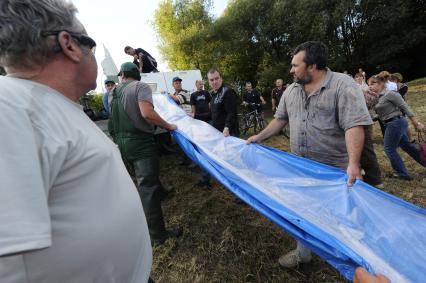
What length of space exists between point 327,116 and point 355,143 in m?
0.32

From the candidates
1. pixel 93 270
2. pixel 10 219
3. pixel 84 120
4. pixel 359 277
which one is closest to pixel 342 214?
pixel 359 277

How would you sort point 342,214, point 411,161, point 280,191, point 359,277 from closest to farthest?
point 359,277
point 342,214
point 280,191
point 411,161

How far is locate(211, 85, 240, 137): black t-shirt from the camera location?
4246mm

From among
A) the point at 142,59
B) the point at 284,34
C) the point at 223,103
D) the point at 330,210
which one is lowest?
the point at 330,210

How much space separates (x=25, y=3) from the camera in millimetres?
759

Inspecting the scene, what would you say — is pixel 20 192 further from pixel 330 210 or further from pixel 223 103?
pixel 223 103

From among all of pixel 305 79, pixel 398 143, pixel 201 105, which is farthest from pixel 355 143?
pixel 201 105

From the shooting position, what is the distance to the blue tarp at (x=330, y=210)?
1.43 meters

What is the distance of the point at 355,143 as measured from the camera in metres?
1.95

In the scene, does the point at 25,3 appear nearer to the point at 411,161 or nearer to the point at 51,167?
the point at 51,167

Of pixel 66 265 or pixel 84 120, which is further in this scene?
pixel 84 120

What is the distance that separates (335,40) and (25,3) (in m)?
25.7

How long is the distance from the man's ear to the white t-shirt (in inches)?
5.9

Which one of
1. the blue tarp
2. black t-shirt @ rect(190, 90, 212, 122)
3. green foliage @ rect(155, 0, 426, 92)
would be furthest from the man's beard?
green foliage @ rect(155, 0, 426, 92)
